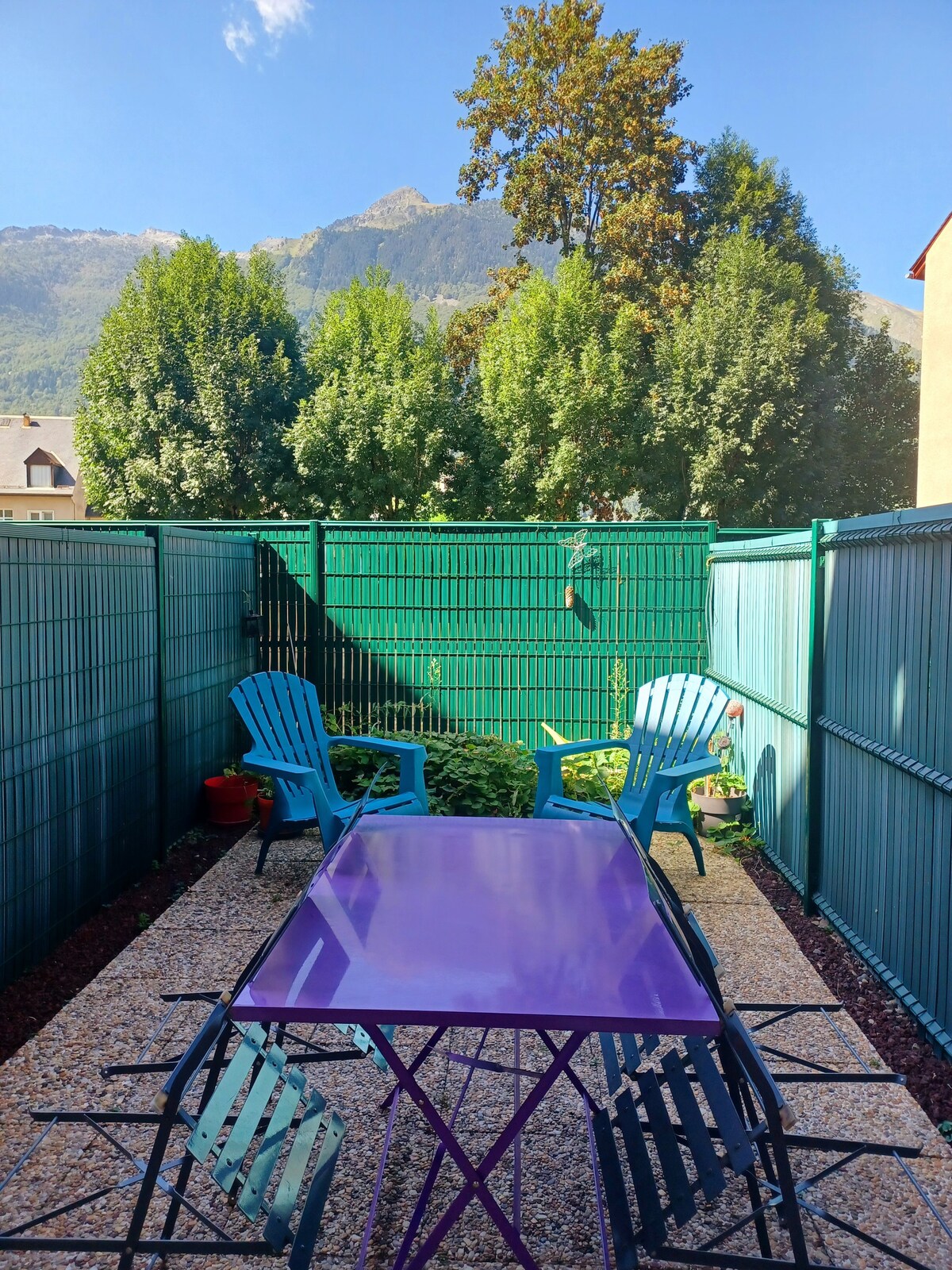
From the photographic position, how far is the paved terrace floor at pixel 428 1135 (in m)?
1.99

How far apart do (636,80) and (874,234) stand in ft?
72.3

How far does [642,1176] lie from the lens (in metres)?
1.73

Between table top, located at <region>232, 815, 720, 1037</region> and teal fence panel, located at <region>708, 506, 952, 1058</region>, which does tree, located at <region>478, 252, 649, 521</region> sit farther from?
table top, located at <region>232, 815, 720, 1037</region>

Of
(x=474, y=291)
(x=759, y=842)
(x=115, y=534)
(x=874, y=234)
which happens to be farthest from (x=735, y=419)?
(x=474, y=291)

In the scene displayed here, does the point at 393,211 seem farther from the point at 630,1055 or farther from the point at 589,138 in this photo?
the point at 630,1055

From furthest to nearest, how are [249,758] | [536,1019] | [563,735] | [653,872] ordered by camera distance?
[563,735] → [249,758] → [653,872] → [536,1019]

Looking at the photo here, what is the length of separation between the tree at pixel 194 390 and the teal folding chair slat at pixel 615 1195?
62.9 feet

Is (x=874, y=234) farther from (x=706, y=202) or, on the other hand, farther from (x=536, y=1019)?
(x=536, y=1019)

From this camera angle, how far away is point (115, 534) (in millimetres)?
4234

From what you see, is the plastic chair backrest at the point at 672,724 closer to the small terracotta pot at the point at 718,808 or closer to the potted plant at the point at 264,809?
the small terracotta pot at the point at 718,808

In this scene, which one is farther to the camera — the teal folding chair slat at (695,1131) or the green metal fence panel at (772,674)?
the green metal fence panel at (772,674)

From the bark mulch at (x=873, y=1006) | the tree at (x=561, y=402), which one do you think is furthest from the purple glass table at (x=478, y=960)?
the tree at (x=561, y=402)

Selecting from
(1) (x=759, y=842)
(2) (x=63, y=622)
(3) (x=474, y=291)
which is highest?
(3) (x=474, y=291)

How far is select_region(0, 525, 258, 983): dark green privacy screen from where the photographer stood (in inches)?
130
